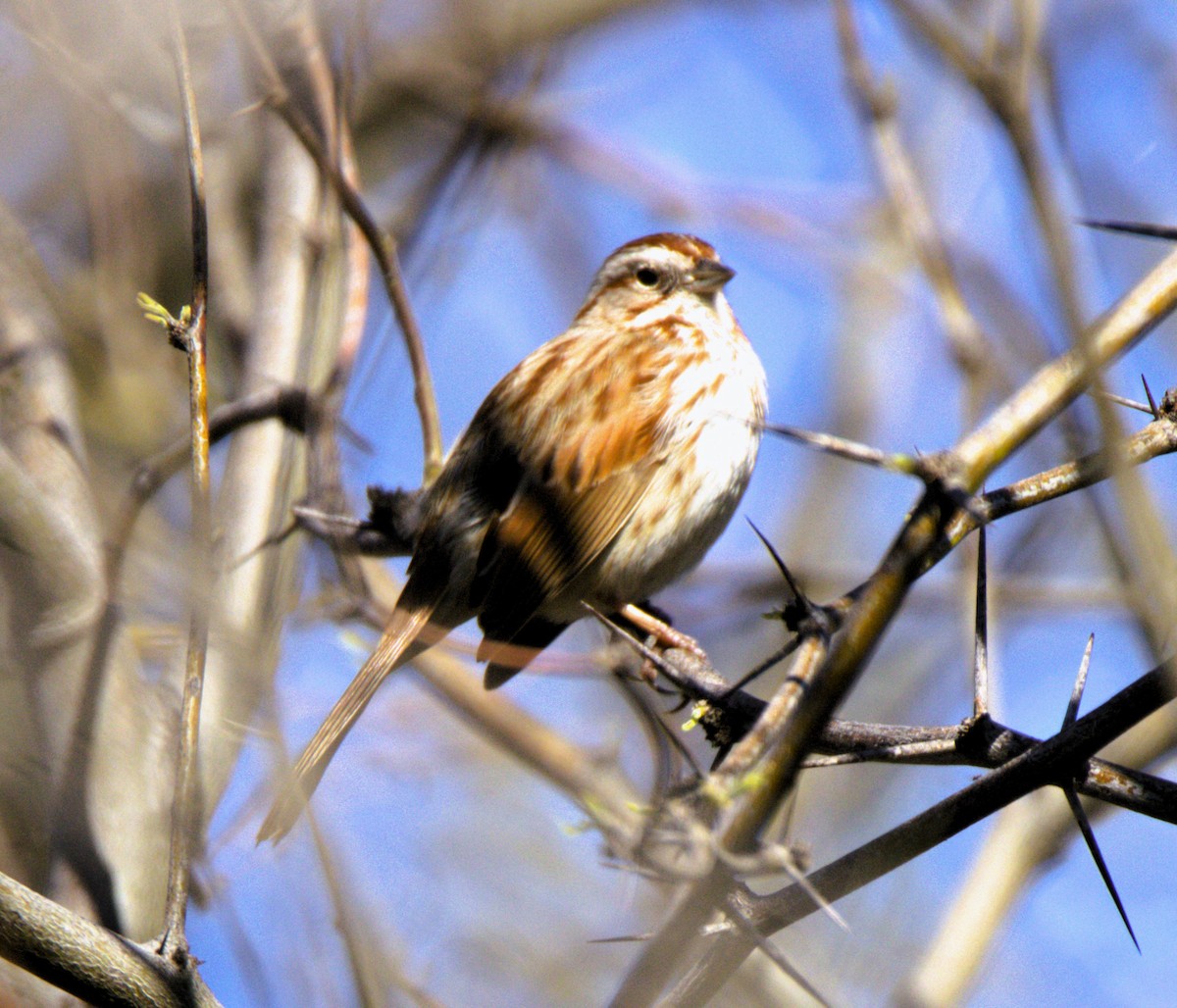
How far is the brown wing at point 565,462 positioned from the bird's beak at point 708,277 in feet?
1.14

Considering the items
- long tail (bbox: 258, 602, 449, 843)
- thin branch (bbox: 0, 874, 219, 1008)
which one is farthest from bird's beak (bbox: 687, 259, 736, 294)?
thin branch (bbox: 0, 874, 219, 1008)

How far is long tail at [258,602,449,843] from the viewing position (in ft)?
10.6

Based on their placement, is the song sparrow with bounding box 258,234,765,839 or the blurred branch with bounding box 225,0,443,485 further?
the song sparrow with bounding box 258,234,765,839

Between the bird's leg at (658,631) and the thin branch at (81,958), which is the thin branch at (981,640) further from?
the bird's leg at (658,631)

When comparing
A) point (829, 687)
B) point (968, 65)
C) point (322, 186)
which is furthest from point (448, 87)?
point (829, 687)

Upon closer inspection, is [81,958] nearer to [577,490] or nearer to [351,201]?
[351,201]

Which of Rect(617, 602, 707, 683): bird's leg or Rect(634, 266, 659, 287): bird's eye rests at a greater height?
Rect(634, 266, 659, 287): bird's eye

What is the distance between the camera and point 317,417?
323 centimetres

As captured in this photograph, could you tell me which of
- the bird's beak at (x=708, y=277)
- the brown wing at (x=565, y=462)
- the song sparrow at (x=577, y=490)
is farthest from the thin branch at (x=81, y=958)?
the bird's beak at (x=708, y=277)

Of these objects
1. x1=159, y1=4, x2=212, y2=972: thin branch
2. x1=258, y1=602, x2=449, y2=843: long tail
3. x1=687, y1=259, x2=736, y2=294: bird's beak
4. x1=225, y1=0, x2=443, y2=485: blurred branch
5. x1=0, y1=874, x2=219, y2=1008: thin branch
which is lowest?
x1=0, y1=874, x2=219, y2=1008: thin branch

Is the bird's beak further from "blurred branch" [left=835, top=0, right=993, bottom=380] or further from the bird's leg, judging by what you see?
the bird's leg

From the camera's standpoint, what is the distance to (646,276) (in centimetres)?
466

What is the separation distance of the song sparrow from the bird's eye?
0.36 m

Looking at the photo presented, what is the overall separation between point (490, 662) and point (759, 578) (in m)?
2.09
